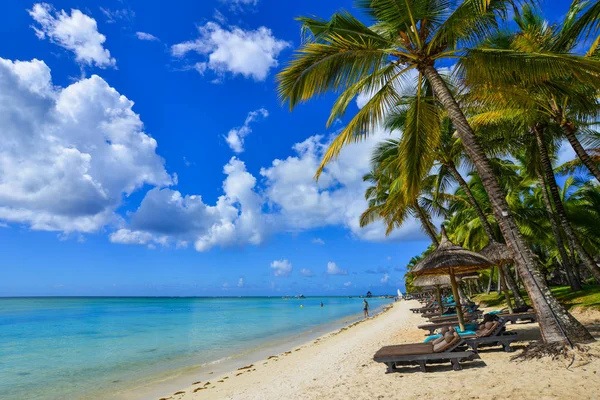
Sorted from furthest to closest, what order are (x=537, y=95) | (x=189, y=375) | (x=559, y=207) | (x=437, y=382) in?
(x=189, y=375), (x=559, y=207), (x=537, y=95), (x=437, y=382)

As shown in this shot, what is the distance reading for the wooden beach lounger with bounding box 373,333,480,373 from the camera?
610 cm

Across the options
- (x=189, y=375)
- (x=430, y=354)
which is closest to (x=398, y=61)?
(x=430, y=354)

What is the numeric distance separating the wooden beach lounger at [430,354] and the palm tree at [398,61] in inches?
59.5

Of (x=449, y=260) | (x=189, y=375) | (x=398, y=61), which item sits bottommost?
(x=189, y=375)

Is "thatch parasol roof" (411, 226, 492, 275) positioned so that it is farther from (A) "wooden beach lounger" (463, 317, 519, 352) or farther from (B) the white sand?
(B) the white sand

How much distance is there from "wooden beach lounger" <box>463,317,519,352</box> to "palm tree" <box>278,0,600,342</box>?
1.24m

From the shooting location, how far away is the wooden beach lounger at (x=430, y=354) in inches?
240

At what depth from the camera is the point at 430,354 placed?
614 centimetres

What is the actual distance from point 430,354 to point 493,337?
1855 mm

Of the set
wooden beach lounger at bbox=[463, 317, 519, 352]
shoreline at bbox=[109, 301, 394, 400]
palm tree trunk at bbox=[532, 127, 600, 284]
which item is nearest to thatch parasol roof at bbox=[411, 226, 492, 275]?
wooden beach lounger at bbox=[463, 317, 519, 352]

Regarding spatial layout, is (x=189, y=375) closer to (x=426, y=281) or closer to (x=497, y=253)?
(x=426, y=281)

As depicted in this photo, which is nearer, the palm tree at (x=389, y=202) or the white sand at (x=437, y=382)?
the white sand at (x=437, y=382)

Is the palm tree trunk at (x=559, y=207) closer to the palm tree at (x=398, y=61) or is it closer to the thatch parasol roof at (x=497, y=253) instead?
the thatch parasol roof at (x=497, y=253)

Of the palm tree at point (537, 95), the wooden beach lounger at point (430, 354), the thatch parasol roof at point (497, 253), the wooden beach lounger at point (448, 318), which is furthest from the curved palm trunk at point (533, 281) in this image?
the wooden beach lounger at point (448, 318)
